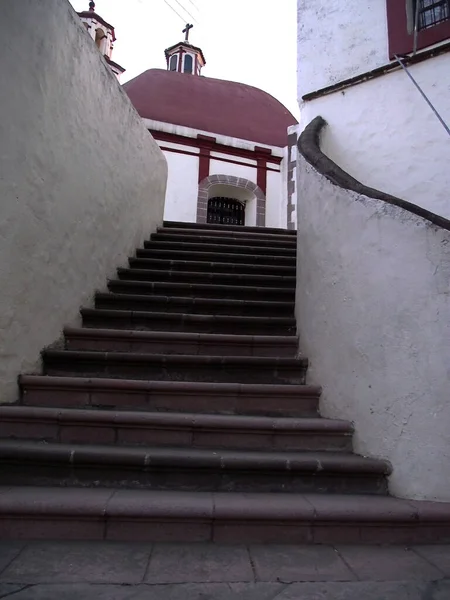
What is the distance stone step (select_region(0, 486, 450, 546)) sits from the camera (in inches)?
83.0

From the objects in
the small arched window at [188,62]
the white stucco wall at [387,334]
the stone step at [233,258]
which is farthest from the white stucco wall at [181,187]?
the small arched window at [188,62]

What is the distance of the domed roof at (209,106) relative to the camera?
12.9 metres

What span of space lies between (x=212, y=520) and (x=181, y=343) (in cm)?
171

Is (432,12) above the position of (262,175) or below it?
below

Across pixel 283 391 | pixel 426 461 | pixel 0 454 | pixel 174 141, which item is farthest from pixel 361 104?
pixel 174 141

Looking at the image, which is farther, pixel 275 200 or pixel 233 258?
pixel 275 200

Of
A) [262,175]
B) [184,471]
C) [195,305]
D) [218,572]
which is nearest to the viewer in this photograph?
[218,572]

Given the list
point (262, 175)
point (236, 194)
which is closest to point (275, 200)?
point (262, 175)

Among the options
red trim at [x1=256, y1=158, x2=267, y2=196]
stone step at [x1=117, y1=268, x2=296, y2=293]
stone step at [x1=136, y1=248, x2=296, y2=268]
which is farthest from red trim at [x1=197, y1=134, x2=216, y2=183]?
stone step at [x1=117, y1=268, x2=296, y2=293]

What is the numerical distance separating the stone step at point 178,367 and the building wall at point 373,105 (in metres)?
2.43

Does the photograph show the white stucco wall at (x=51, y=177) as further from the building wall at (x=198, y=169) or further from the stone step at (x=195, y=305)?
the building wall at (x=198, y=169)

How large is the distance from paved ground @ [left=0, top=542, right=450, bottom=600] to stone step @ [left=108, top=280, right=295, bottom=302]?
105 inches

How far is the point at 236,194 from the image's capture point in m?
13.1

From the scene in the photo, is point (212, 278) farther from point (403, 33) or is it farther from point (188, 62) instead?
point (188, 62)
